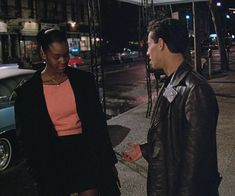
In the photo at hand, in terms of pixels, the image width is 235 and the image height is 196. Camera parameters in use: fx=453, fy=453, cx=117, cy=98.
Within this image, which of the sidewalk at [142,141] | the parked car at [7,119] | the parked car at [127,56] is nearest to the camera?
the sidewalk at [142,141]

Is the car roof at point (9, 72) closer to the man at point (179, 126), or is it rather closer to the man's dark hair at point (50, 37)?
the man's dark hair at point (50, 37)

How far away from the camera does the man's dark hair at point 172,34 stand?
2.51m

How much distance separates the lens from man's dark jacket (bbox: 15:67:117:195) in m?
3.23

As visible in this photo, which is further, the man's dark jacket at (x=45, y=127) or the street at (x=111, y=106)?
the street at (x=111, y=106)

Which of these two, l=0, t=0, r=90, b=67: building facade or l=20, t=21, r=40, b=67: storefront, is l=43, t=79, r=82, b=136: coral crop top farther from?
l=20, t=21, r=40, b=67: storefront

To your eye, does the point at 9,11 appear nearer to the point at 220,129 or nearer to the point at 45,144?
the point at 220,129

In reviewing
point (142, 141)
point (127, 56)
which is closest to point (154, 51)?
point (142, 141)

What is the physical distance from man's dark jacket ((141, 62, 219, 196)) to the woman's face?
3.38 feet

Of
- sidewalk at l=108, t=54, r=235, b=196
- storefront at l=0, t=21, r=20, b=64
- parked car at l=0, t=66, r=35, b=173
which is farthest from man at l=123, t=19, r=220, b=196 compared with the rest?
storefront at l=0, t=21, r=20, b=64

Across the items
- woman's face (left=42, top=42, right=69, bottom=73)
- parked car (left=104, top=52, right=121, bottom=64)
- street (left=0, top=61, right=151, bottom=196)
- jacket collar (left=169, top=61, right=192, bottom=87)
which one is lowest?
street (left=0, top=61, right=151, bottom=196)

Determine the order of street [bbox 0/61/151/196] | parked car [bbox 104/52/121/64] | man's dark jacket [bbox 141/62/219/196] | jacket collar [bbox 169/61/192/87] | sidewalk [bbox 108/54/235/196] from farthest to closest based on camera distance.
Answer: parked car [bbox 104/52/121/64] < street [bbox 0/61/151/196] < sidewalk [bbox 108/54/235/196] < jacket collar [bbox 169/61/192/87] < man's dark jacket [bbox 141/62/219/196]

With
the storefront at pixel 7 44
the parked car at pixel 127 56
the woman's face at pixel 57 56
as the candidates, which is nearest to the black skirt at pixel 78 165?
the woman's face at pixel 57 56

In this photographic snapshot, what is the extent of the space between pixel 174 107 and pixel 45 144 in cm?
117

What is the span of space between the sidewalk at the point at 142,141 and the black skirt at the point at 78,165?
2.26 m
